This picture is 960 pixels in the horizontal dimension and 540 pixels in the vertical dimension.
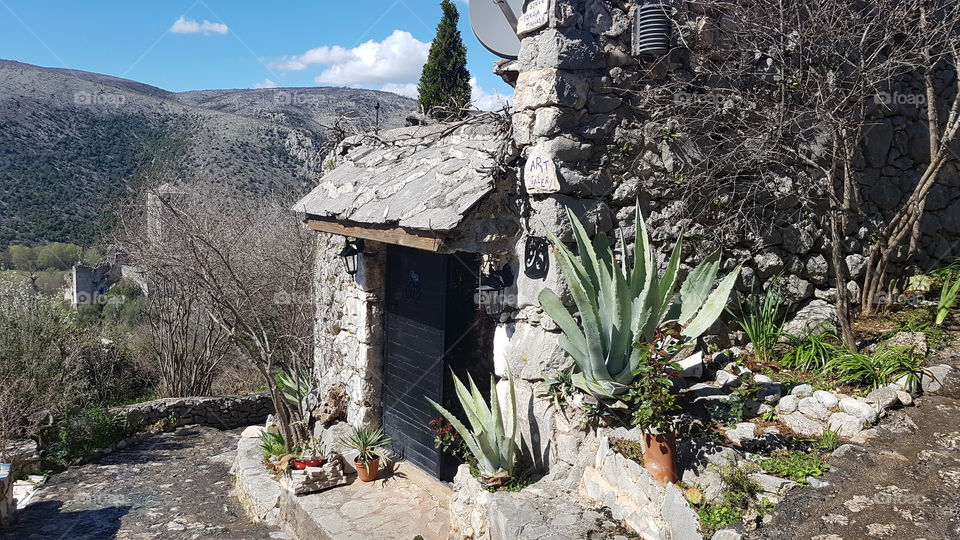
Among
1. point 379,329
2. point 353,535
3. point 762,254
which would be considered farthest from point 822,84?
point 353,535

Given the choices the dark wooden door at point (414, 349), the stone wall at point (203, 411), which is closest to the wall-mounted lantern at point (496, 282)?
the dark wooden door at point (414, 349)

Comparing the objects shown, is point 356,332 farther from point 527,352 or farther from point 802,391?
point 802,391

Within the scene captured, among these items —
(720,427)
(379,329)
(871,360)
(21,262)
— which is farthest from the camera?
(21,262)

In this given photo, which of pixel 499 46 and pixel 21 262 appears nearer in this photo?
pixel 499 46

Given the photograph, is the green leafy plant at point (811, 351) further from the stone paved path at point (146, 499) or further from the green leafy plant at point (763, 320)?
the stone paved path at point (146, 499)

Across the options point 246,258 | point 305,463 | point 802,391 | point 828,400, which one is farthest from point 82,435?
point 828,400

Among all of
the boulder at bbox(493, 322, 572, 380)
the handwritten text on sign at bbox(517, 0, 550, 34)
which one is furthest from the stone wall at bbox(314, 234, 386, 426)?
the handwritten text on sign at bbox(517, 0, 550, 34)

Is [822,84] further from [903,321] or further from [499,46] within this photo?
[499,46]

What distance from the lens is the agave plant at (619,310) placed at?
146 inches

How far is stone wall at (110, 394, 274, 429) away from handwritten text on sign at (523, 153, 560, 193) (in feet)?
26.0

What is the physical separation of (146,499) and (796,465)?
6.75 meters

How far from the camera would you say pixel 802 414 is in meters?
3.74

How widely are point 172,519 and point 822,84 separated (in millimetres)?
6933

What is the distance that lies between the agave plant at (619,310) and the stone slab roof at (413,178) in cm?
78
